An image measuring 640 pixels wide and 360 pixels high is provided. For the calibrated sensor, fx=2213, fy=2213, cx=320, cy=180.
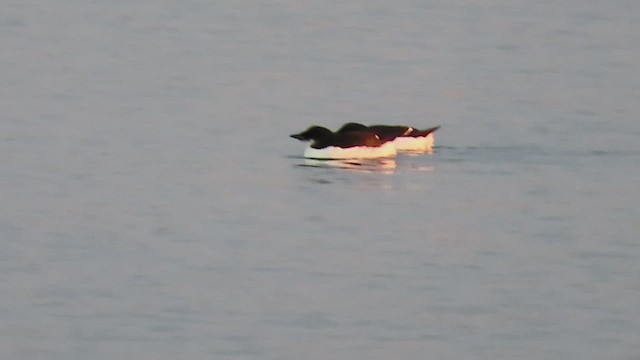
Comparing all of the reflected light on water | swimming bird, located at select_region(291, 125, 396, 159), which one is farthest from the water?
swimming bird, located at select_region(291, 125, 396, 159)

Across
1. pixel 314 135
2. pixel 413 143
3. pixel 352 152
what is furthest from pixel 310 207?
pixel 413 143

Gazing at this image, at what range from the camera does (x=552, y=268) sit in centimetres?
1609

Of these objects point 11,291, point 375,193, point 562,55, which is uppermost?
point 562,55

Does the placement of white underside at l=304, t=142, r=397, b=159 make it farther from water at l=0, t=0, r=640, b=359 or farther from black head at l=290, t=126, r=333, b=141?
water at l=0, t=0, r=640, b=359

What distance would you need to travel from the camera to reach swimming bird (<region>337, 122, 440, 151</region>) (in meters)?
22.5

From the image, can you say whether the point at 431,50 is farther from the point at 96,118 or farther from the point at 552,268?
the point at 552,268

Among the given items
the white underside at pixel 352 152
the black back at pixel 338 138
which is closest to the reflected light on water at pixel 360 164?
the white underside at pixel 352 152

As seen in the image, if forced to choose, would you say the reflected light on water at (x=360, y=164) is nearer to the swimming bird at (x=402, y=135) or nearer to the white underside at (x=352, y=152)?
the white underside at (x=352, y=152)

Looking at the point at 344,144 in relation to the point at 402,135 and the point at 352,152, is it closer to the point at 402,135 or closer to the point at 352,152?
the point at 352,152

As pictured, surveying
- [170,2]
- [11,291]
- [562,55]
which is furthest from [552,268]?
[170,2]

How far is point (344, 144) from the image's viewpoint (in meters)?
22.2

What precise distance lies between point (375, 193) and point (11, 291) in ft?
17.7

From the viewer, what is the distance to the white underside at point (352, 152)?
22.0 m

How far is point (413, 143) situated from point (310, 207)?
12.6 ft
